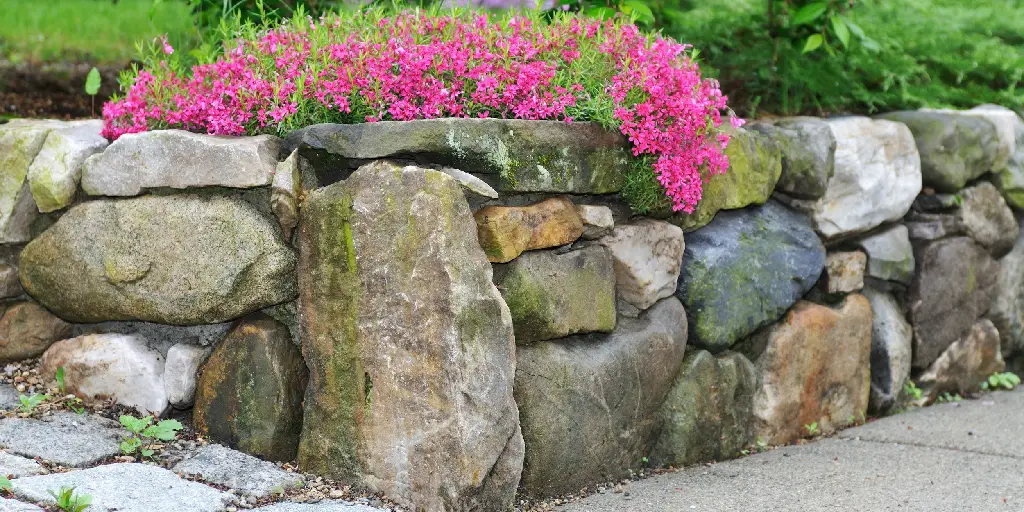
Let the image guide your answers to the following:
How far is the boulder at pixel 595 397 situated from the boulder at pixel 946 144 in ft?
6.16

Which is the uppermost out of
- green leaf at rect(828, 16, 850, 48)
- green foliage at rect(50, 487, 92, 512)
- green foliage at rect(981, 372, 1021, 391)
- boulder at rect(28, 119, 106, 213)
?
green leaf at rect(828, 16, 850, 48)

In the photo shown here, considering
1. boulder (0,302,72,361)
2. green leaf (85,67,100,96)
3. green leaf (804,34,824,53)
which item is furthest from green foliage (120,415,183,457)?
green leaf (804,34,824,53)

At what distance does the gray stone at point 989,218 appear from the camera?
4.88m

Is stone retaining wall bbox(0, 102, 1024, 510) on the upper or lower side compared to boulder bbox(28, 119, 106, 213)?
lower

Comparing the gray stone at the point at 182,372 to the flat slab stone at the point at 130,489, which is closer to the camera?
the flat slab stone at the point at 130,489

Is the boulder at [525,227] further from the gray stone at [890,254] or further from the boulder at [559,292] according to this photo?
the gray stone at [890,254]

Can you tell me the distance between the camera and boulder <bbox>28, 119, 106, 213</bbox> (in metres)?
3.36

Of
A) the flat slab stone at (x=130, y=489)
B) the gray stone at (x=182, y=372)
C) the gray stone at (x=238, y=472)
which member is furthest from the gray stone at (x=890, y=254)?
the flat slab stone at (x=130, y=489)

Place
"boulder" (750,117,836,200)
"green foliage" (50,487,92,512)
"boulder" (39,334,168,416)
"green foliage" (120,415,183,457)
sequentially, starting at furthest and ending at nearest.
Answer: "boulder" (750,117,836,200) → "boulder" (39,334,168,416) → "green foliage" (120,415,183,457) → "green foliage" (50,487,92,512)

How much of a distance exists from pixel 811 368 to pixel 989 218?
1.57m

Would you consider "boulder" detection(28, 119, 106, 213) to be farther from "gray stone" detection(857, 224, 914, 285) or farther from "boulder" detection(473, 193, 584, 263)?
"gray stone" detection(857, 224, 914, 285)

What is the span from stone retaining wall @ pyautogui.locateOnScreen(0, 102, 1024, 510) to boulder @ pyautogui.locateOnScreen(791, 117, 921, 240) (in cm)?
33

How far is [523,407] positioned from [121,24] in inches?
167

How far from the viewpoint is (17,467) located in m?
2.77
